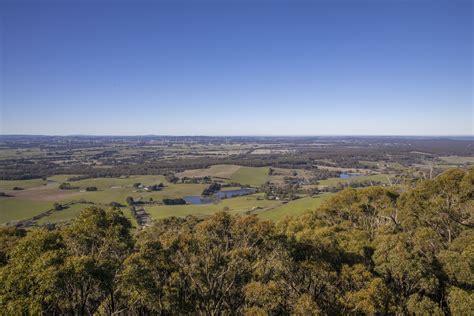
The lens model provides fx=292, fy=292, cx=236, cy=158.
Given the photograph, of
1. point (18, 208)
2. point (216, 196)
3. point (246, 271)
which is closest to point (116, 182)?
point (18, 208)

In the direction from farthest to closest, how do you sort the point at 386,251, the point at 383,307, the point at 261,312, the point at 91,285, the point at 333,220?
1. the point at 333,220
2. the point at 386,251
3. the point at 383,307
4. the point at 261,312
5. the point at 91,285

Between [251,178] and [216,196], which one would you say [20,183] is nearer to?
[216,196]

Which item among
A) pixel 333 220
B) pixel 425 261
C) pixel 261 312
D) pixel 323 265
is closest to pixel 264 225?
pixel 323 265

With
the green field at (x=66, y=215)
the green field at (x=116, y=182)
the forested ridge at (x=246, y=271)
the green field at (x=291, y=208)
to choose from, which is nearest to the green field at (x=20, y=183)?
the green field at (x=116, y=182)

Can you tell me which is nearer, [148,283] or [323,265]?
[148,283]

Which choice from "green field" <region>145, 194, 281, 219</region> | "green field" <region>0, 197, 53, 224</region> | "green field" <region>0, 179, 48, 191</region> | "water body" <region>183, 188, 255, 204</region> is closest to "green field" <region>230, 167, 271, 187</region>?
"water body" <region>183, 188, 255, 204</region>

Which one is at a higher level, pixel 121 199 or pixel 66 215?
pixel 121 199

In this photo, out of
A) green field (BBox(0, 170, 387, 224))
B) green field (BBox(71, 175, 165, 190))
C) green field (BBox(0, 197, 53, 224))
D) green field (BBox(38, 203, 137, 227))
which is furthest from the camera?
green field (BBox(71, 175, 165, 190))

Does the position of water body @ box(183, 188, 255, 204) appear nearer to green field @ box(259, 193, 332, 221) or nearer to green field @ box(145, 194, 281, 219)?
green field @ box(145, 194, 281, 219)

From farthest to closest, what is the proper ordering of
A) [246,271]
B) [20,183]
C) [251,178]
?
[251,178] → [20,183] → [246,271]

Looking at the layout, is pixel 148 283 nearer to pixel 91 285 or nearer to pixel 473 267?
pixel 91 285

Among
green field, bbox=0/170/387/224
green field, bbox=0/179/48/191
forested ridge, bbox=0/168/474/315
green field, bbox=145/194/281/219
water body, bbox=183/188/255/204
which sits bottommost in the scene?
water body, bbox=183/188/255/204
